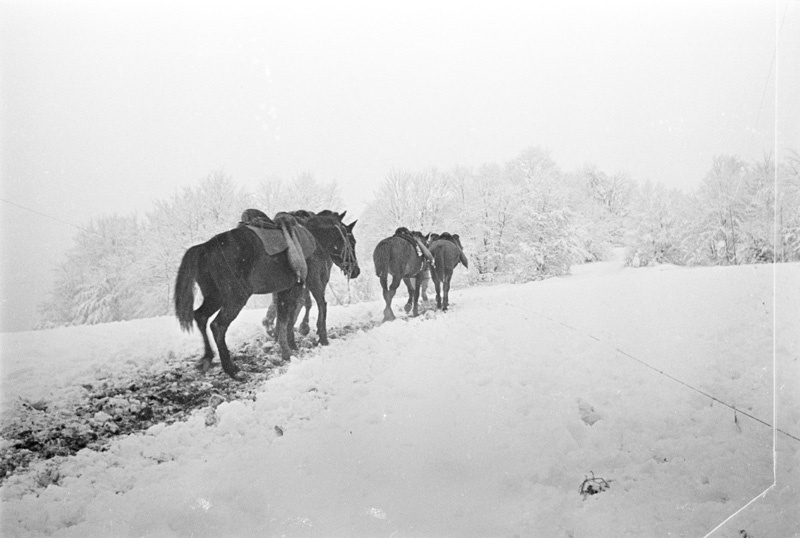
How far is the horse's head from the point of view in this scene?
1.88 meters

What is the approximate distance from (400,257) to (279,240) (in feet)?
1.99

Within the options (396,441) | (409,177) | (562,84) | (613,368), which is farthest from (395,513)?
(562,84)

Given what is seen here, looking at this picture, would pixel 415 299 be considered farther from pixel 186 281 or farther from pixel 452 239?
pixel 186 281

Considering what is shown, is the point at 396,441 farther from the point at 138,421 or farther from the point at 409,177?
the point at 409,177

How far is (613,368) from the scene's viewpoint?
205 cm

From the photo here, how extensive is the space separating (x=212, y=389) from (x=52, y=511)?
0.68 meters

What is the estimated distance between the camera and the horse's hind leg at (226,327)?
1708 mm

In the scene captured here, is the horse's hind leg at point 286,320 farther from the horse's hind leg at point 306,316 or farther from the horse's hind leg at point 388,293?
the horse's hind leg at point 388,293

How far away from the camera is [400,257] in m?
1.99

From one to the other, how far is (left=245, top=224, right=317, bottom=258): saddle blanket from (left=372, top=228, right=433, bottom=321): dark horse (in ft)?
1.07

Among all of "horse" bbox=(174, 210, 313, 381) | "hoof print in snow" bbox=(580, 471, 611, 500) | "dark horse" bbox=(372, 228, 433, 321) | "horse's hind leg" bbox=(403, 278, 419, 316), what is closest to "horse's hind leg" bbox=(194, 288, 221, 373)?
"horse" bbox=(174, 210, 313, 381)

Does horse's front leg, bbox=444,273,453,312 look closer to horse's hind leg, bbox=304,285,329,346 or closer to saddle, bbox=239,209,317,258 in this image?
horse's hind leg, bbox=304,285,329,346

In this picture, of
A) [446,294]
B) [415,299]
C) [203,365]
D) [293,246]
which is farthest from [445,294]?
[203,365]

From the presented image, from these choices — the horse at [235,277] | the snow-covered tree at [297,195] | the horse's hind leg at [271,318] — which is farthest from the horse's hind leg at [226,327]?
the snow-covered tree at [297,195]
